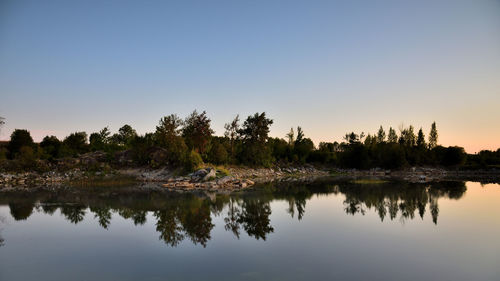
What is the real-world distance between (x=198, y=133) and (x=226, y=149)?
1057cm

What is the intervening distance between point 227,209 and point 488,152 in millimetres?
98189

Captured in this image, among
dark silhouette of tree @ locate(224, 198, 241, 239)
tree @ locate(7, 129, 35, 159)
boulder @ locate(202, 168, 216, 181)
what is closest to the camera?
dark silhouette of tree @ locate(224, 198, 241, 239)

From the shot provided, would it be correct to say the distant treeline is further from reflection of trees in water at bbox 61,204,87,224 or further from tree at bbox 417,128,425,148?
reflection of trees in water at bbox 61,204,87,224

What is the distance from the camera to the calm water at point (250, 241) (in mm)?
9984

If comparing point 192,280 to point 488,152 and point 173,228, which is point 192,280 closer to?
point 173,228

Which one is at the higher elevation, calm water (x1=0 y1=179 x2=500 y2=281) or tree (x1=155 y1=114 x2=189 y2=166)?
tree (x1=155 y1=114 x2=189 y2=166)

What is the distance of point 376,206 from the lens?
76.7 feet

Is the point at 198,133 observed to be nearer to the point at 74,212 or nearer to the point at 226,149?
the point at 226,149

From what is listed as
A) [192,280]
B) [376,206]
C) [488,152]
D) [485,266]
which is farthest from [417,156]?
[192,280]

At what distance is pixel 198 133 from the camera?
54656 mm

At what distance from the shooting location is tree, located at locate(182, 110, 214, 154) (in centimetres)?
5456

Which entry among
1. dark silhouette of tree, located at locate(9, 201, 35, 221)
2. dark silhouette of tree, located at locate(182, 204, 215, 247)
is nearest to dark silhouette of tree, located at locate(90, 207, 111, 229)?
dark silhouette of tree, located at locate(9, 201, 35, 221)

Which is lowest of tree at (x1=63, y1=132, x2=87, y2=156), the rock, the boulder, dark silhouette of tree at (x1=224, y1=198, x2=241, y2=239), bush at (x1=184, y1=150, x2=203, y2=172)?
dark silhouette of tree at (x1=224, y1=198, x2=241, y2=239)

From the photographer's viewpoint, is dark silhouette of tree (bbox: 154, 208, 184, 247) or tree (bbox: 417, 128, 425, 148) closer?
dark silhouette of tree (bbox: 154, 208, 184, 247)
